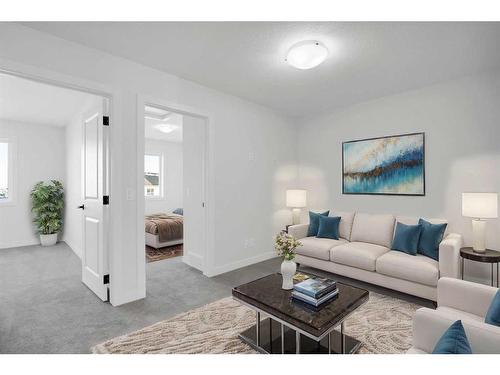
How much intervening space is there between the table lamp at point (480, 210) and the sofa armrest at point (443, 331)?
1.90m

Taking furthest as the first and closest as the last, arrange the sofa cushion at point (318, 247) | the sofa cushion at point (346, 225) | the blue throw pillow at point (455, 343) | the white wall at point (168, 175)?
1. the white wall at point (168, 175)
2. the sofa cushion at point (346, 225)
3. the sofa cushion at point (318, 247)
4. the blue throw pillow at point (455, 343)

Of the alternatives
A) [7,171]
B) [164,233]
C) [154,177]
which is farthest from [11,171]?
[164,233]

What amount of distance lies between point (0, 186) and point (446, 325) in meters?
A: 6.99

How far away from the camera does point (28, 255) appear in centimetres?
456

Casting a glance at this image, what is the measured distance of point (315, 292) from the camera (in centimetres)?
178

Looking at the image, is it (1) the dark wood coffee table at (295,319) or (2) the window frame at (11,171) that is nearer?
(1) the dark wood coffee table at (295,319)

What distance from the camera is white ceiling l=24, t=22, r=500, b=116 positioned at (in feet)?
7.10

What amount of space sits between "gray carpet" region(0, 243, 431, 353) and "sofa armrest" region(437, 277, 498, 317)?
107 centimetres

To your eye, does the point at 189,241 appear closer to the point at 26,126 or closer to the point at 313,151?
the point at 313,151

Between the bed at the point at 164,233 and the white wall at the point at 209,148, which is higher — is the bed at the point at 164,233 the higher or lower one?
the lower one

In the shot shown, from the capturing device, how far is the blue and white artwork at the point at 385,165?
3.48 m

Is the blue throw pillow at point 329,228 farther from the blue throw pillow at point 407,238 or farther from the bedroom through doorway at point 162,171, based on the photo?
the bedroom through doorway at point 162,171

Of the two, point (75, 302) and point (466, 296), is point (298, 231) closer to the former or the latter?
point (466, 296)

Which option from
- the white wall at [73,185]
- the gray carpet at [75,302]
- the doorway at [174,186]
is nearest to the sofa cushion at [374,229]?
the gray carpet at [75,302]
